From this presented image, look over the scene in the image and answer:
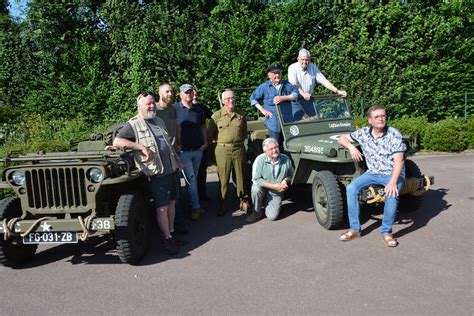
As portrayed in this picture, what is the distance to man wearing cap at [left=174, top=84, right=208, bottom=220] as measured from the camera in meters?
5.95

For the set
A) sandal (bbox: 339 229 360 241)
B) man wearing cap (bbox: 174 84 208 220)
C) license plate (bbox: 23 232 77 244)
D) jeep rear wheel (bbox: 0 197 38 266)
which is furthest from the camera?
man wearing cap (bbox: 174 84 208 220)

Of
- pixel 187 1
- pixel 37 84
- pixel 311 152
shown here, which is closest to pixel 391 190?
pixel 311 152

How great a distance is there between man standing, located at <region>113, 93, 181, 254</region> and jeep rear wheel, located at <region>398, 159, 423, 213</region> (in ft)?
9.85

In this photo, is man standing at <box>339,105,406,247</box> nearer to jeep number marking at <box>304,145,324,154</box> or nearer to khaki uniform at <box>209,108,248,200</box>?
jeep number marking at <box>304,145,324,154</box>

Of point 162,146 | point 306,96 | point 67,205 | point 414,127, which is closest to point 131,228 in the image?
point 67,205

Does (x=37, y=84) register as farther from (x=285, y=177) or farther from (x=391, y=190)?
(x=391, y=190)

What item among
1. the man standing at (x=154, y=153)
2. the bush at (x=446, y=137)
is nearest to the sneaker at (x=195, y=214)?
the man standing at (x=154, y=153)

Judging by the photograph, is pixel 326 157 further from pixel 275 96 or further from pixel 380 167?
pixel 275 96

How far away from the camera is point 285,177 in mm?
5828

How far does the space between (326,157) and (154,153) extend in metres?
2.13

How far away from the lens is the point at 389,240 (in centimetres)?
466

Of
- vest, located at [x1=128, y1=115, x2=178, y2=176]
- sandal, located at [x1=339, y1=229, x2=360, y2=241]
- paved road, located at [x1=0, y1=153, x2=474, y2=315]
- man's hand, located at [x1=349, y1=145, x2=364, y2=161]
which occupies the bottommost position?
paved road, located at [x1=0, y1=153, x2=474, y2=315]

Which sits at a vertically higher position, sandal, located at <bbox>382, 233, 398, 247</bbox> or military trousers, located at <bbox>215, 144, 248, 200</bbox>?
military trousers, located at <bbox>215, 144, 248, 200</bbox>

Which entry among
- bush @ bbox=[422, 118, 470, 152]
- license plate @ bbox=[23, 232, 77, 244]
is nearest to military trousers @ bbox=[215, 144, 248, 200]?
license plate @ bbox=[23, 232, 77, 244]
